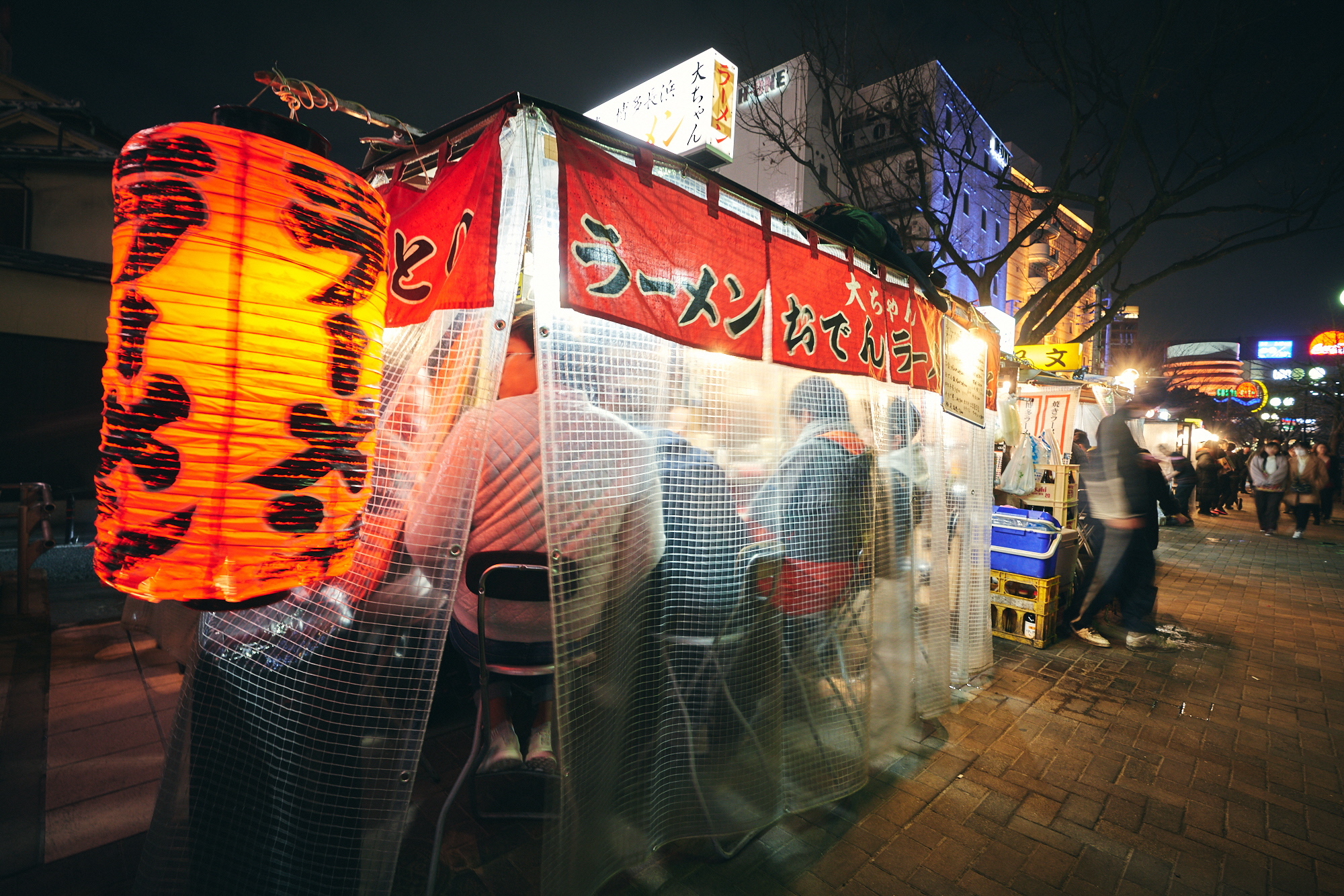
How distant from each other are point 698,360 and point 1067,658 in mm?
5318

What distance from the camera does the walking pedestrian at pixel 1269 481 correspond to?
12.7 metres

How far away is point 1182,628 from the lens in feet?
20.7

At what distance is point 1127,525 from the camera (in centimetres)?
548

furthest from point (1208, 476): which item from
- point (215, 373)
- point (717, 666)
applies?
point (215, 373)

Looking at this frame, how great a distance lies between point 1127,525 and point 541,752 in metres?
6.05

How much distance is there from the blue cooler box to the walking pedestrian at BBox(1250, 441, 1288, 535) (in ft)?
40.4

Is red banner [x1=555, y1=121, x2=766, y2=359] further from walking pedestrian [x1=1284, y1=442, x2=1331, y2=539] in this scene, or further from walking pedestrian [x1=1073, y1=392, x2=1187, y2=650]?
walking pedestrian [x1=1284, y1=442, x2=1331, y2=539]

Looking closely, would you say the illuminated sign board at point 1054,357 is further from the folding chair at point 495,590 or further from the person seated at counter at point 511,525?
the folding chair at point 495,590

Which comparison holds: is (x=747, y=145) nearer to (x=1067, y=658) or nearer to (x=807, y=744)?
(x=1067, y=658)

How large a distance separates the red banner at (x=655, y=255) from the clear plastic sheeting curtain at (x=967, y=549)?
268 centimetres

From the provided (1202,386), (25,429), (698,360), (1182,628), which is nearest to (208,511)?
(698,360)

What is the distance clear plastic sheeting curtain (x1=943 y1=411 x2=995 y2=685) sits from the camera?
454 centimetres

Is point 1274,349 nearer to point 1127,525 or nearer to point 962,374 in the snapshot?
point 1127,525

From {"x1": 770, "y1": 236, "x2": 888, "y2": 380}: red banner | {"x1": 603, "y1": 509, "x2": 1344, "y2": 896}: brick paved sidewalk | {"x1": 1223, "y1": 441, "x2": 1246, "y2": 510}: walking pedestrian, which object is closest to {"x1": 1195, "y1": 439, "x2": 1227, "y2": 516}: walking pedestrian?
{"x1": 1223, "y1": 441, "x2": 1246, "y2": 510}: walking pedestrian
